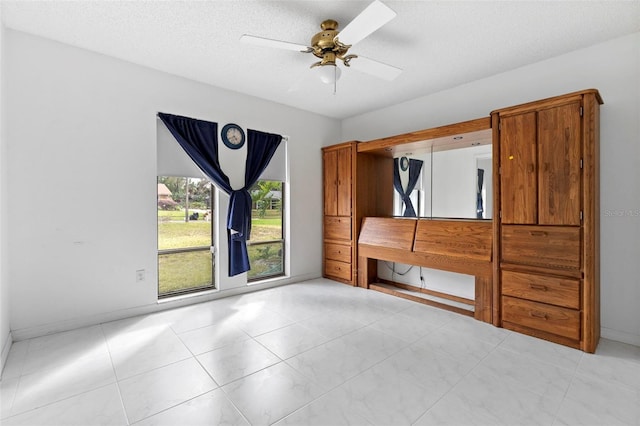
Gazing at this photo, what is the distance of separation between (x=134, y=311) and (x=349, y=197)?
10.0 feet

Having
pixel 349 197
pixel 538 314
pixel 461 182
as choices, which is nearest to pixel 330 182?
pixel 349 197

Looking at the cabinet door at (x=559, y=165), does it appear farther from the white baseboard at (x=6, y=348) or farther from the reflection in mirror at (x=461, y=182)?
the white baseboard at (x=6, y=348)

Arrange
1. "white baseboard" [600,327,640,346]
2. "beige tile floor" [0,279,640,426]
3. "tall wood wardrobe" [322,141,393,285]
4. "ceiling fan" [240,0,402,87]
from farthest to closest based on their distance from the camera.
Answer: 1. "tall wood wardrobe" [322,141,393,285]
2. "white baseboard" [600,327,640,346]
3. "ceiling fan" [240,0,402,87]
4. "beige tile floor" [0,279,640,426]

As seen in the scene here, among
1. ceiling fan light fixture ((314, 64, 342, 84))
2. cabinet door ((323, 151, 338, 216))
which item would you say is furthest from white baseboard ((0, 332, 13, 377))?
cabinet door ((323, 151, 338, 216))

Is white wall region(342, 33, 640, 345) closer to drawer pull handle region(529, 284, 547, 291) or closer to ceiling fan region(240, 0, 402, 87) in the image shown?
drawer pull handle region(529, 284, 547, 291)

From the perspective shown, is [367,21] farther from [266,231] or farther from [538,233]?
[266,231]

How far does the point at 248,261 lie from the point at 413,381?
253cm

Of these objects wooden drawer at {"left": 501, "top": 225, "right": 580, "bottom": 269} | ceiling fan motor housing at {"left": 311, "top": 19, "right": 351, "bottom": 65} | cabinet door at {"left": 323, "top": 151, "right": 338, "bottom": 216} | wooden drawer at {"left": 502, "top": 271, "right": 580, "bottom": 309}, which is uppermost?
ceiling fan motor housing at {"left": 311, "top": 19, "right": 351, "bottom": 65}

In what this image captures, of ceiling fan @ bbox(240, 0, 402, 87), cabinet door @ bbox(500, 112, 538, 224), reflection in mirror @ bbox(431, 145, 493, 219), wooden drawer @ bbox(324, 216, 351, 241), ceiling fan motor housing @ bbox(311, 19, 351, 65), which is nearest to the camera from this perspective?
ceiling fan @ bbox(240, 0, 402, 87)

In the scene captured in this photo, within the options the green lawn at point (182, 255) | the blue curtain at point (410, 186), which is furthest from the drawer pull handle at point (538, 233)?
the green lawn at point (182, 255)

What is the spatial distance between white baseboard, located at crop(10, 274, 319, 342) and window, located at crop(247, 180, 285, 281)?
173 millimetres

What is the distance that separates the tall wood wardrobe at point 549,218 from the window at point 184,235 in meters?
3.34

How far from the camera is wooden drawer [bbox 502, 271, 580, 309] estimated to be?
251 centimetres

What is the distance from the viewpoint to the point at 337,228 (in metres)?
4.70
